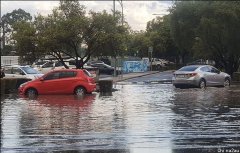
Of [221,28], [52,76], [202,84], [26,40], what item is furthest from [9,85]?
[221,28]

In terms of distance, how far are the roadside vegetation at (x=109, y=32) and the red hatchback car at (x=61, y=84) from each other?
326 inches

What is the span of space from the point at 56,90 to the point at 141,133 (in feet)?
48.9

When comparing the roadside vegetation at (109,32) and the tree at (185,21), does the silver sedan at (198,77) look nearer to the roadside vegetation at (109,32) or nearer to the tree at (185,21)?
the roadside vegetation at (109,32)

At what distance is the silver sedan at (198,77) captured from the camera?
2972cm

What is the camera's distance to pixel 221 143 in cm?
990

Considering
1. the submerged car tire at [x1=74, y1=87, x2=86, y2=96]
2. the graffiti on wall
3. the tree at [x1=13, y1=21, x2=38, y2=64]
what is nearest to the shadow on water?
the submerged car tire at [x1=74, y1=87, x2=86, y2=96]

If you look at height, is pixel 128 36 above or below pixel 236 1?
below

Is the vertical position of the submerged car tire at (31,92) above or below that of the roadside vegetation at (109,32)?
below

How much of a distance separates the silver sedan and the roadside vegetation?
688cm

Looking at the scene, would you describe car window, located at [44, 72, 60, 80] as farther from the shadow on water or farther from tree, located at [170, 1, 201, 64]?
tree, located at [170, 1, 201, 64]

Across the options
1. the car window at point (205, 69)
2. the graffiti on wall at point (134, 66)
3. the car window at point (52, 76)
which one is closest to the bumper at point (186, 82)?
the car window at point (205, 69)

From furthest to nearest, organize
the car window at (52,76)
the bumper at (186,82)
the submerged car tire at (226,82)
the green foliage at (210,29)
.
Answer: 1. the green foliage at (210,29)
2. the submerged car tire at (226,82)
3. the bumper at (186,82)
4. the car window at (52,76)

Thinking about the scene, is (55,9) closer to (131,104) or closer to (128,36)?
(128,36)

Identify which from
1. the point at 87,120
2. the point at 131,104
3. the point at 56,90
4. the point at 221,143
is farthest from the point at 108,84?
the point at 221,143
